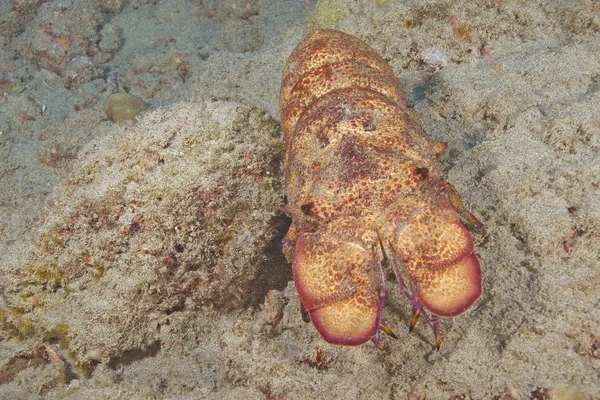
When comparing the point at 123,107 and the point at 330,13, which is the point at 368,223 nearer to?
the point at 330,13

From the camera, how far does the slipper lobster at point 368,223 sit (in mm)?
2516

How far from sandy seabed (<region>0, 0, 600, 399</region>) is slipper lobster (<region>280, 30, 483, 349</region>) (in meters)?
0.50

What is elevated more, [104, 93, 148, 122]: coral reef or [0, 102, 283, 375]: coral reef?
[0, 102, 283, 375]: coral reef

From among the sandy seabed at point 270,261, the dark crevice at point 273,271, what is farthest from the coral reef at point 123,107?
the dark crevice at point 273,271

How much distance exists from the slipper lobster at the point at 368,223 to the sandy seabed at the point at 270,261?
0.50m

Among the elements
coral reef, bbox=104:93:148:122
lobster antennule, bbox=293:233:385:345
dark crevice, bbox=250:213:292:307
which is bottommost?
coral reef, bbox=104:93:148:122

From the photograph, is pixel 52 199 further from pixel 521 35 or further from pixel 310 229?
pixel 521 35

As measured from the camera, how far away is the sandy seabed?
2779 mm

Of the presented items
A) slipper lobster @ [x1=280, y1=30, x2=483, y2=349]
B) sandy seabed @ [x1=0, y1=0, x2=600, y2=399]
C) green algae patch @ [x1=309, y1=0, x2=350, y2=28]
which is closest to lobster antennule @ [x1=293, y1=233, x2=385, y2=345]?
slipper lobster @ [x1=280, y1=30, x2=483, y2=349]

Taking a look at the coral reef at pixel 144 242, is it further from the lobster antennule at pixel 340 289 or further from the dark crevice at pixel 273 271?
the lobster antennule at pixel 340 289

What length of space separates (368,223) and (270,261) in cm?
153

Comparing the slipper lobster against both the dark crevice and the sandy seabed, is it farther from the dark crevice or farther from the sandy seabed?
the dark crevice

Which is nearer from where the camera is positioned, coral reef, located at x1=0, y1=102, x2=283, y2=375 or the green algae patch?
coral reef, located at x1=0, y1=102, x2=283, y2=375

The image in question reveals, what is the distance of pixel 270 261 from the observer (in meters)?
3.93
